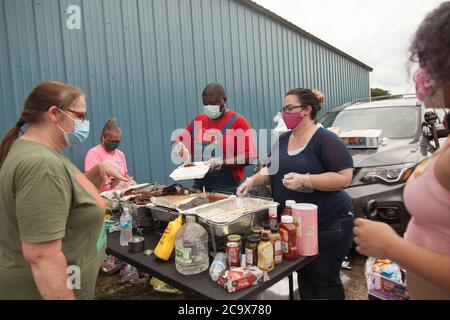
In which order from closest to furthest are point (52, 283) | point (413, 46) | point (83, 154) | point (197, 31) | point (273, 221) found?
point (413, 46) < point (52, 283) < point (273, 221) < point (83, 154) < point (197, 31)

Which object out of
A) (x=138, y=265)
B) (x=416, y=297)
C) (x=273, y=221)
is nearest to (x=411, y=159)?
(x=273, y=221)

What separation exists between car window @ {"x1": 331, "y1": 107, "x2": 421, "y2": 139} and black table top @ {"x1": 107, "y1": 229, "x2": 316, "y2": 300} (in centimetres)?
322

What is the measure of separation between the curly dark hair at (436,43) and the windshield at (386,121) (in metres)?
3.53

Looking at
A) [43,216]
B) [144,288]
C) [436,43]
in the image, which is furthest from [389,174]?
[43,216]

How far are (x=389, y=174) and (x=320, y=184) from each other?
1.79 metres

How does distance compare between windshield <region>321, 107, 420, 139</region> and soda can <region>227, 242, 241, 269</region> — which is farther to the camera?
windshield <region>321, 107, 420, 139</region>

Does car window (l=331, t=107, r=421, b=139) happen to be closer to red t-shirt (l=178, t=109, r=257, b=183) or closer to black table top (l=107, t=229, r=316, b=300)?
red t-shirt (l=178, t=109, r=257, b=183)

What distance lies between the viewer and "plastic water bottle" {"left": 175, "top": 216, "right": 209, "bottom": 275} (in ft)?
5.51

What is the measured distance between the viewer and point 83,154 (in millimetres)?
3652

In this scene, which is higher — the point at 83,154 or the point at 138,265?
the point at 83,154

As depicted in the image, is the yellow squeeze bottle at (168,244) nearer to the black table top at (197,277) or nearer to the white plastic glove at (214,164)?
the black table top at (197,277)

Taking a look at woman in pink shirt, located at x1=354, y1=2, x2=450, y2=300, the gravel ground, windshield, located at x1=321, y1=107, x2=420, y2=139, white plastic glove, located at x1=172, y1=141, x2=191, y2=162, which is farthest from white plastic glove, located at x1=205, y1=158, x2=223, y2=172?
windshield, located at x1=321, y1=107, x2=420, y2=139
